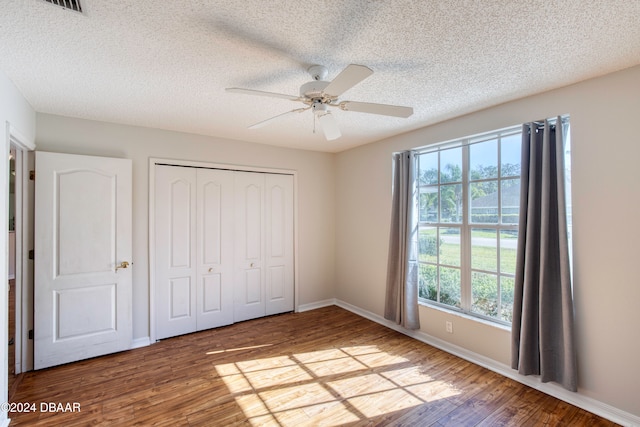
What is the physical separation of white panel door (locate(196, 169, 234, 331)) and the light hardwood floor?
43 centimetres

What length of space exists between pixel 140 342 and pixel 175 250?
3.46 feet

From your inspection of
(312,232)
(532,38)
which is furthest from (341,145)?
(532,38)

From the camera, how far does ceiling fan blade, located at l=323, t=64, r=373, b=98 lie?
1.51m

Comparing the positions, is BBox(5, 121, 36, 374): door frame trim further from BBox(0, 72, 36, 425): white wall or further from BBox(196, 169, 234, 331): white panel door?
BBox(196, 169, 234, 331): white panel door

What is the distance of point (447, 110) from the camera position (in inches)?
115

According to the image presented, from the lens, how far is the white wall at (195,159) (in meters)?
3.13

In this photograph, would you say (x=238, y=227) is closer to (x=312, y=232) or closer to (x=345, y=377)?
(x=312, y=232)

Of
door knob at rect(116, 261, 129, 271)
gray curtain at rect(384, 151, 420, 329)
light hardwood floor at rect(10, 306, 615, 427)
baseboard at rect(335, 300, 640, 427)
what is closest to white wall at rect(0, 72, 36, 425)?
light hardwood floor at rect(10, 306, 615, 427)

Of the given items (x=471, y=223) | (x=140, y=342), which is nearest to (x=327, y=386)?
(x=471, y=223)

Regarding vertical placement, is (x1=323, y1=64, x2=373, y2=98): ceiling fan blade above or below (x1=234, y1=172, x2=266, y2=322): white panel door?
above

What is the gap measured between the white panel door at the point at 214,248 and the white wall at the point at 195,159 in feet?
1.07

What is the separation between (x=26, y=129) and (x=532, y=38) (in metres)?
3.86

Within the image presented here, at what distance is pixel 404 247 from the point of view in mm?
3584

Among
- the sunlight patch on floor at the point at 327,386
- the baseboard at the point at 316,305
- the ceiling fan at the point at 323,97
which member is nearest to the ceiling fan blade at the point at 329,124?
the ceiling fan at the point at 323,97
